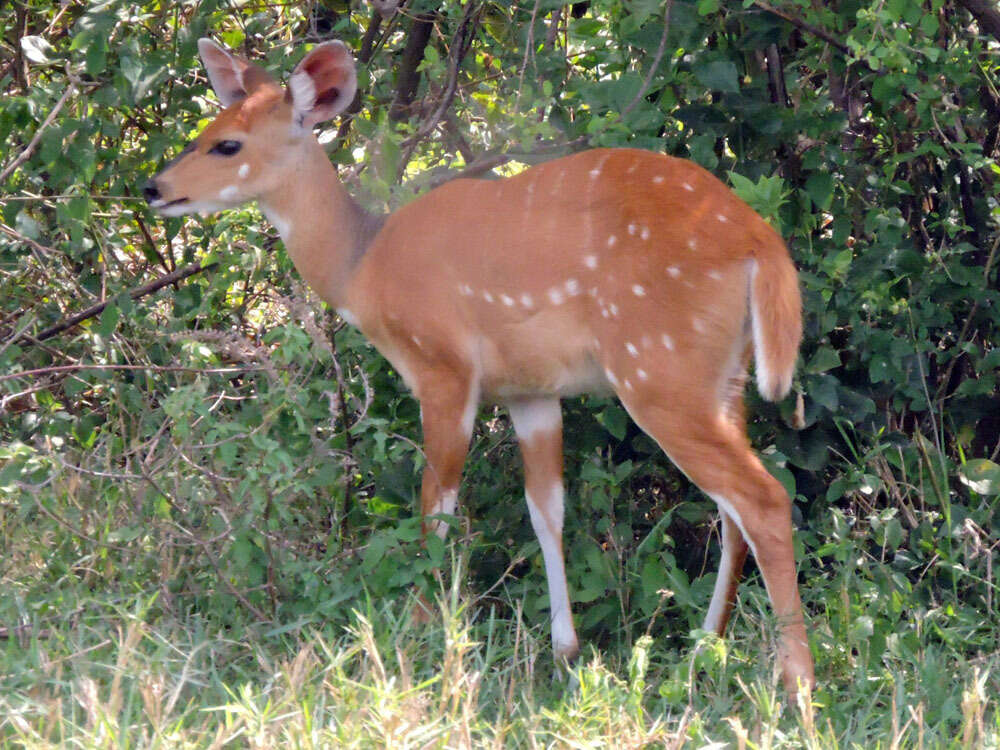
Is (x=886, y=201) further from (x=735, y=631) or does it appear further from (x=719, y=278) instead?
(x=735, y=631)

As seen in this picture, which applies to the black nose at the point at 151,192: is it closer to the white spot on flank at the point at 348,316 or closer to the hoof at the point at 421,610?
the white spot on flank at the point at 348,316

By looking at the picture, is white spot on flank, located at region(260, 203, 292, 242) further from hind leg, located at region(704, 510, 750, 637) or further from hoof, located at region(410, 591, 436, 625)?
hind leg, located at region(704, 510, 750, 637)

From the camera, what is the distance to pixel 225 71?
14.7 ft

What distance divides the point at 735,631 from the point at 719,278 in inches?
42.7

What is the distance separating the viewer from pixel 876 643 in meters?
3.53

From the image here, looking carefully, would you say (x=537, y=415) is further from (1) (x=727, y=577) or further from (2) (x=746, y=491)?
(2) (x=746, y=491)

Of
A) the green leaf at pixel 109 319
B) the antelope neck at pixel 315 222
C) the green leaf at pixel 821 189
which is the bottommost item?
the green leaf at pixel 109 319

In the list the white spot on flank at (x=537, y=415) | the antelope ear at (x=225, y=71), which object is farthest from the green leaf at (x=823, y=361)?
the antelope ear at (x=225, y=71)

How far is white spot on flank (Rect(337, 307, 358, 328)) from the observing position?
13.5ft

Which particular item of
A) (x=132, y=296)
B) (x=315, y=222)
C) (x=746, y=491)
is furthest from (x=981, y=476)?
(x=132, y=296)

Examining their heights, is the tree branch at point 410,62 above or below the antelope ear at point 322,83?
below

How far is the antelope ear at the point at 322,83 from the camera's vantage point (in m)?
4.20

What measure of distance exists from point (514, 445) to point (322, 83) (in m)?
1.36

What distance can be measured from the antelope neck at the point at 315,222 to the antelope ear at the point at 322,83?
113 millimetres
